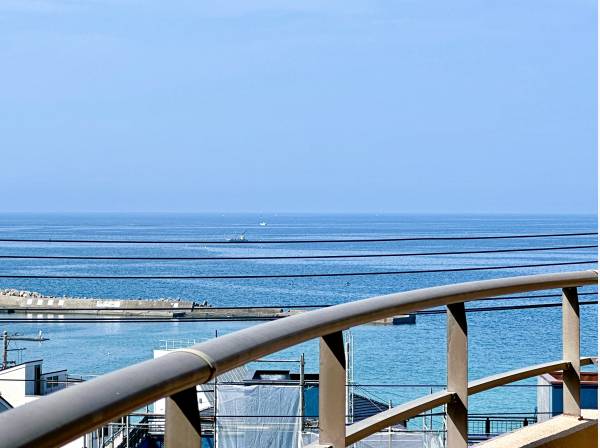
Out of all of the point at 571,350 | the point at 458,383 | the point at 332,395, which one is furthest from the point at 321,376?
the point at 571,350

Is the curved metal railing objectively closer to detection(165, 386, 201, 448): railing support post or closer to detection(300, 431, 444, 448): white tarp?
detection(165, 386, 201, 448): railing support post

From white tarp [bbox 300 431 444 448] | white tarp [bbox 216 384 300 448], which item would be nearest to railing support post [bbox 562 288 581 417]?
white tarp [bbox 300 431 444 448]

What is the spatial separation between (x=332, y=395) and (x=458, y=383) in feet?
2.32

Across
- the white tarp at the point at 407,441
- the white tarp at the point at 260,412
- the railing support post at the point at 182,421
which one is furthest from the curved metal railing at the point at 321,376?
the white tarp at the point at 260,412

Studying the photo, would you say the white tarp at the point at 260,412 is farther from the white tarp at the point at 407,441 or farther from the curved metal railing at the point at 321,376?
the curved metal railing at the point at 321,376

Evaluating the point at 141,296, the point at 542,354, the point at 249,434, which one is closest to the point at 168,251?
the point at 141,296

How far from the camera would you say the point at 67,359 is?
37.0 meters

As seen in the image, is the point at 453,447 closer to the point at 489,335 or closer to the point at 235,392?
the point at 235,392

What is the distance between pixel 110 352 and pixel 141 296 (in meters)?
24.2

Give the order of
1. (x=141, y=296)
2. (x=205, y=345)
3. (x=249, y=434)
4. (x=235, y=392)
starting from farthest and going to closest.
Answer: (x=141, y=296) → (x=249, y=434) → (x=235, y=392) → (x=205, y=345)

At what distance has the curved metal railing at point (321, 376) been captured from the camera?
1089 mm

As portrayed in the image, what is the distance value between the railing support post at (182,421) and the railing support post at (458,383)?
1295 millimetres

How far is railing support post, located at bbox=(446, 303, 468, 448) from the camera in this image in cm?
263

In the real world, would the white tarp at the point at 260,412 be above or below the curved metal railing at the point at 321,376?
below
